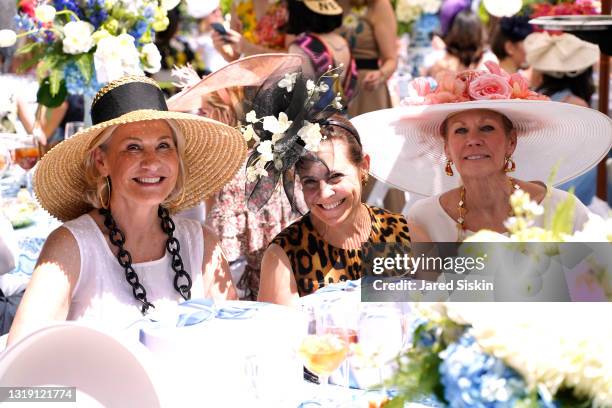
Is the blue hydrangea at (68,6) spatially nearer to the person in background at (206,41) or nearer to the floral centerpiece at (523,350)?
the floral centerpiece at (523,350)

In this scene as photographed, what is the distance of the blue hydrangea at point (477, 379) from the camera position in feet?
3.99

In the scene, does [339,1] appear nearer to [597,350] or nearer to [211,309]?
[211,309]

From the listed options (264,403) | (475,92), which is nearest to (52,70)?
(475,92)

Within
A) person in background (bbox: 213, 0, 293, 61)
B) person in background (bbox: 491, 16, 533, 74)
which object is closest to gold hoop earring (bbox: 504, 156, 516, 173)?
person in background (bbox: 213, 0, 293, 61)

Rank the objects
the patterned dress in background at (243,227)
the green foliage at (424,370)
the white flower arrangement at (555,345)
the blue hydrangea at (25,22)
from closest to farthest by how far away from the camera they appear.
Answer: the white flower arrangement at (555,345) < the green foliage at (424,370) < the blue hydrangea at (25,22) < the patterned dress in background at (243,227)

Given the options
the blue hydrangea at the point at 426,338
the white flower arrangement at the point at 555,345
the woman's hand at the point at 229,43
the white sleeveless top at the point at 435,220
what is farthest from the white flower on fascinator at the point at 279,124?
the woman's hand at the point at 229,43

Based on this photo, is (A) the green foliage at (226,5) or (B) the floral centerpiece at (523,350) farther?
(A) the green foliage at (226,5)

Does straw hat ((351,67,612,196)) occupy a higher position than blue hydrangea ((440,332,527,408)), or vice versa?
straw hat ((351,67,612,196))

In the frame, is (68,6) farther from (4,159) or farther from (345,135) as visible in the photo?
(345,135)

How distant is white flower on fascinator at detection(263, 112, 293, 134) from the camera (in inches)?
93.7

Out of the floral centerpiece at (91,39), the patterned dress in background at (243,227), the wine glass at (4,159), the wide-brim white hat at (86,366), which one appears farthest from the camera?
the patterned dress in background at (243,227)

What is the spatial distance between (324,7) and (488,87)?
225 cm

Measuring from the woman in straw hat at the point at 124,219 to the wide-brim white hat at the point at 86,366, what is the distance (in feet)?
2.10

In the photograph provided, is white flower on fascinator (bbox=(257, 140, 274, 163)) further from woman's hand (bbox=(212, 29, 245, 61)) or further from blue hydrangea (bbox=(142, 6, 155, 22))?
woman's hand (bbox=(212, 29, 245, 61))
